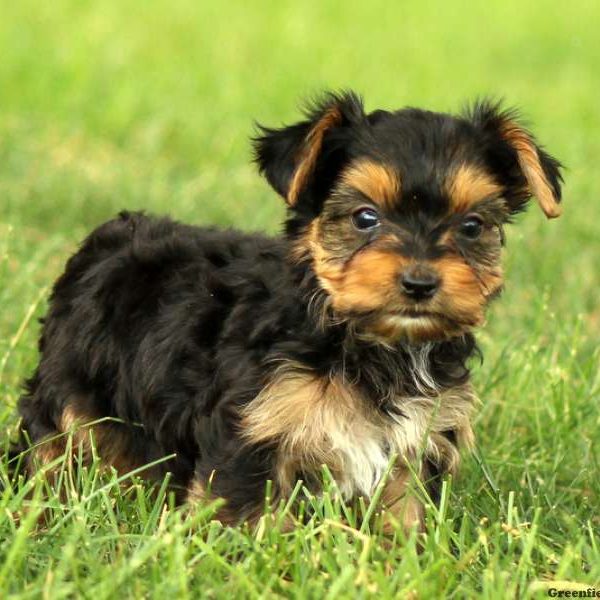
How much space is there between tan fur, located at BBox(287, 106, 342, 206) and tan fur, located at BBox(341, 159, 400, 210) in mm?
177

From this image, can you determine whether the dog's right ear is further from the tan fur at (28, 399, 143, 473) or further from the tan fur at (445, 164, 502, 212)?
the tan fur at (28, 399, 143, 473)

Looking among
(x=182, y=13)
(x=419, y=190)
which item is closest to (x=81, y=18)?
(x=182, y=13)

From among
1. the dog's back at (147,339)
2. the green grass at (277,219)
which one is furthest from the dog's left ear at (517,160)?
the green grass at (277,219)

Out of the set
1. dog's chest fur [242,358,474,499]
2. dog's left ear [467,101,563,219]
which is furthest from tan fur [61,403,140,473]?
dog's left ear [467,101,563,219]

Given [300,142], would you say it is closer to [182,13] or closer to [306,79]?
[306,79]

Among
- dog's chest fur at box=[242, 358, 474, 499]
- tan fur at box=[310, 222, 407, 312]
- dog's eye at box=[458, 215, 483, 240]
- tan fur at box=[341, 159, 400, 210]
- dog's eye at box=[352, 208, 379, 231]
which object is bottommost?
dog's chest fur at box=[242, 358, 474, 499]

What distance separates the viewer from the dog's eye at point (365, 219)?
4.81 m

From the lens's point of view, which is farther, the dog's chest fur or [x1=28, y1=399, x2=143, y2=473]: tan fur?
[x1=28, y1=399, x2=143, y2=473]: tan fur

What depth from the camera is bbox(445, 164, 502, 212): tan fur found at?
188 inches

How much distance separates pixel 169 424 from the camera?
5211 millimetres

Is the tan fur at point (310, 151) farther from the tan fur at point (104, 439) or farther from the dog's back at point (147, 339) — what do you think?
the tan fur at point (104, 439)

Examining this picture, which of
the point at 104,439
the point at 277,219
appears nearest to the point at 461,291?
the point at 104,439

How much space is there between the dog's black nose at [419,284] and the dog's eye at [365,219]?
15.7 inches

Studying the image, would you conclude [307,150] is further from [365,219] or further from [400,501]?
[400,501]
